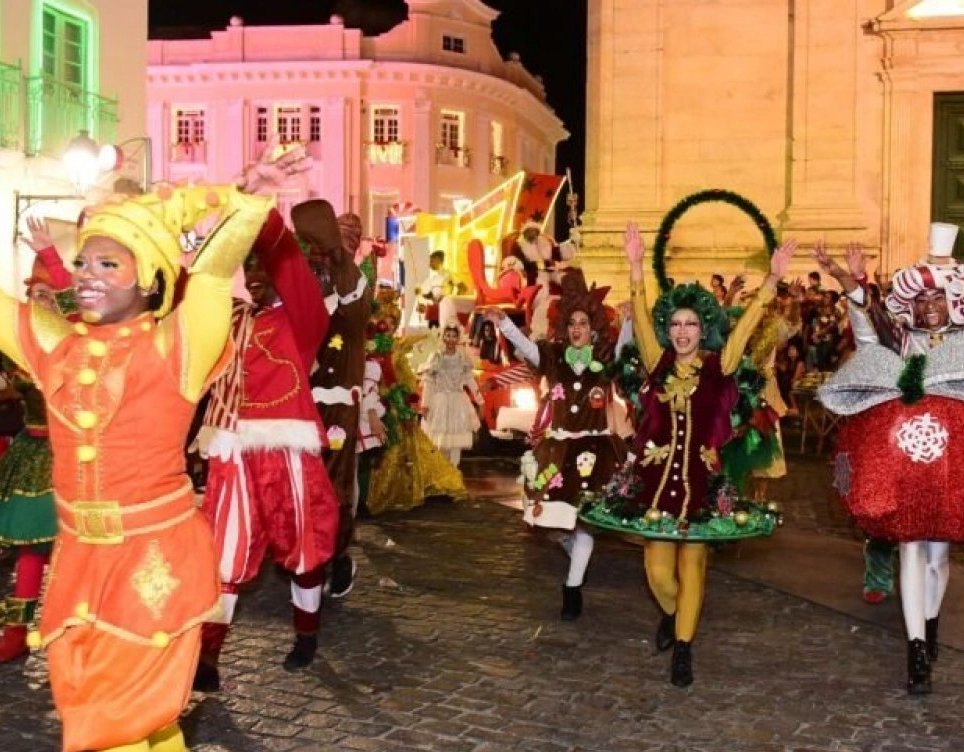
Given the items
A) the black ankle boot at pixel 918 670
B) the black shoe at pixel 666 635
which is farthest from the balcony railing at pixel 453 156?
the black ankle boot at pixel 918 670

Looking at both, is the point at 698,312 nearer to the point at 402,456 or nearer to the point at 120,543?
the point at 120,543

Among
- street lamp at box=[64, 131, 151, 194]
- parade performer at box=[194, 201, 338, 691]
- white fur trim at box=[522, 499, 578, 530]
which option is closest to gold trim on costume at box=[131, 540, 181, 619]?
parade performer at box=[194, 201, 338, 691]

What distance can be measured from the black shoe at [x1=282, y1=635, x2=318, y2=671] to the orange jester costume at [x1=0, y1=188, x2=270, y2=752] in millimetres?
2520

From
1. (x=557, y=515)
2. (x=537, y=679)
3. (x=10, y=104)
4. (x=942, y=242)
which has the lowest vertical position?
(x=537, y=679)

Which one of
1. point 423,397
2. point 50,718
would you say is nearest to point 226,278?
point 50,718

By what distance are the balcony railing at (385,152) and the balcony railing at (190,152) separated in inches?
267

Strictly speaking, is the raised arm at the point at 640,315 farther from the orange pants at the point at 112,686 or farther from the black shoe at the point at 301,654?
the orange pants at the point at 112,686

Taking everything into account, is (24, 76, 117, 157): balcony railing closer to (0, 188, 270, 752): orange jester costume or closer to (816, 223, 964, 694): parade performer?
(816, 223, 964, 694): parade performer

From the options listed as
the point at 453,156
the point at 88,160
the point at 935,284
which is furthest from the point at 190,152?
the point at 935,284

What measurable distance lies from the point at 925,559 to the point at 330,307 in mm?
3375

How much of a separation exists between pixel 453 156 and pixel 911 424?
158ft

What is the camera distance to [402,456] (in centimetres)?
1166

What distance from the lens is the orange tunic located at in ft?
12.5

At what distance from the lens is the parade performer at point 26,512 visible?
258 inches
